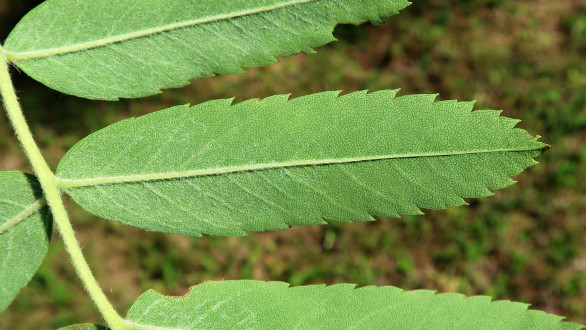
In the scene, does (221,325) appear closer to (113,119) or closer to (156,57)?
(156,57)

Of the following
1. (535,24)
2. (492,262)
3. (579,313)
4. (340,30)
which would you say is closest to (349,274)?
(492,262)

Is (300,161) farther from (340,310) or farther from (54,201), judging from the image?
(54,201)

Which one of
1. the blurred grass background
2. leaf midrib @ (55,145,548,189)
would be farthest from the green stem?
the blurred grass background

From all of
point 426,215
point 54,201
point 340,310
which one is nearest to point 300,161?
point 340,310

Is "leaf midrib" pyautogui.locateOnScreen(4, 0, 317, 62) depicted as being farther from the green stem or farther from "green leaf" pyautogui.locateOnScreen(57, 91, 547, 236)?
"green leaf" pyautogui.locateOnScreen(57, 91, 547, 236)

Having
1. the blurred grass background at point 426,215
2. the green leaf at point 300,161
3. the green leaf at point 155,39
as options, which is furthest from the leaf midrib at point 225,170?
the blurred grass background at point 426,215
